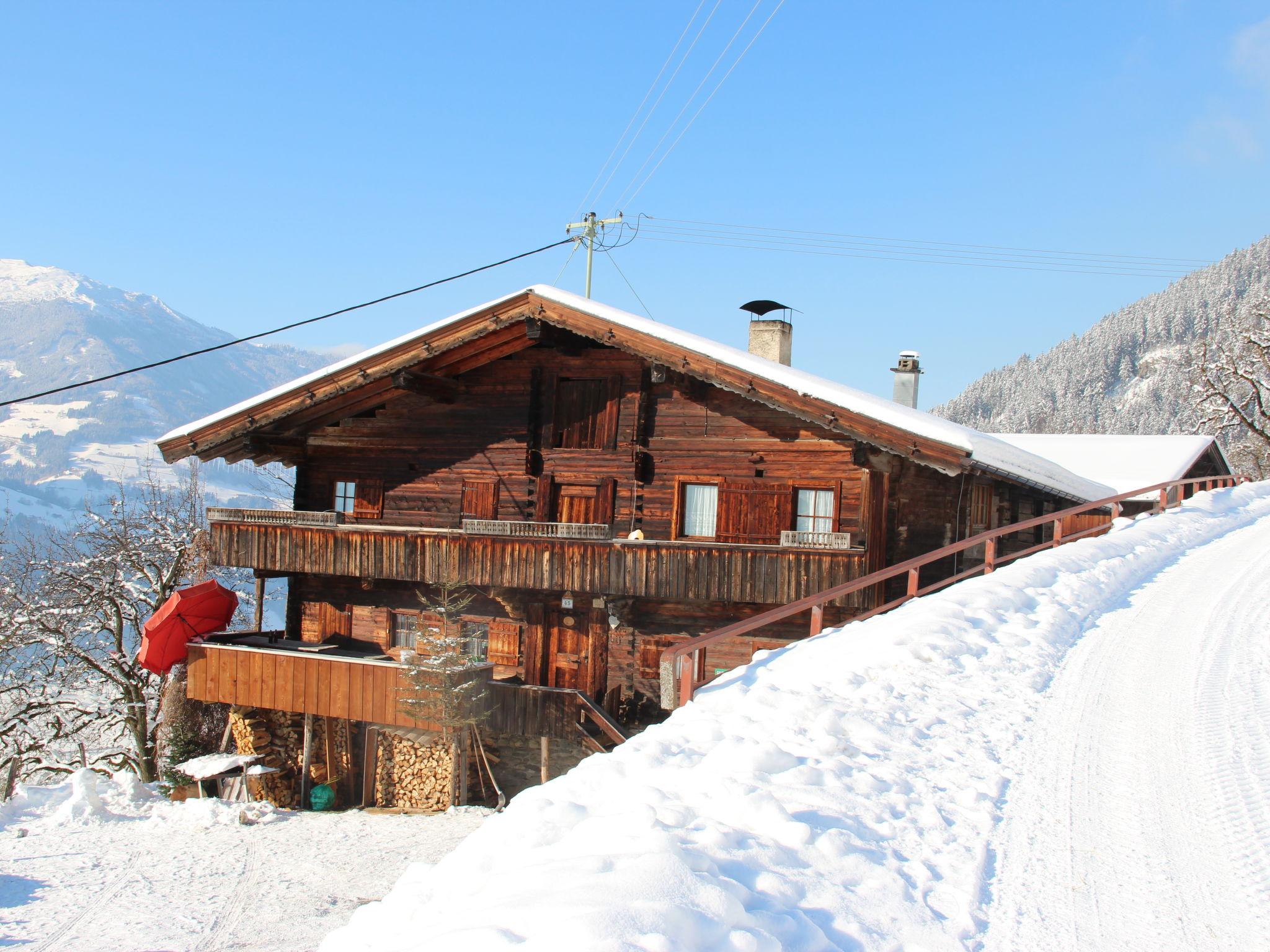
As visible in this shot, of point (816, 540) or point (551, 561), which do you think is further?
point (551, 561)

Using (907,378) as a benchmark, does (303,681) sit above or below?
below

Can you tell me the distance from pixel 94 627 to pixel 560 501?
18.2 metres

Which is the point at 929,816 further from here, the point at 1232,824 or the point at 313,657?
the point at 313,657

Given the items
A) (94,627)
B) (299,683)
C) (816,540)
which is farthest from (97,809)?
(816,540)

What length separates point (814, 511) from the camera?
16.6 meters

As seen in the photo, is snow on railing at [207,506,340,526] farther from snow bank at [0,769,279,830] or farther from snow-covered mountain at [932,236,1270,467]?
snow-covered mountain at [932,236,1270,467]

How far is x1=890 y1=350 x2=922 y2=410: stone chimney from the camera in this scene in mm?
28641

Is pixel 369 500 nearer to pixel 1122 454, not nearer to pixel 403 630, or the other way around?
pixel 403 630

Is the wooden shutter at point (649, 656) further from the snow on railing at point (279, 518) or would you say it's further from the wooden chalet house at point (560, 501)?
the snow on railing at point (279, 518)

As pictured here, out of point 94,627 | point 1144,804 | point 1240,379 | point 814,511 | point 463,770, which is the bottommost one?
point 463,770

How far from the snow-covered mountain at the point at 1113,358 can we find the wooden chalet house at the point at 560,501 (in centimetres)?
13734

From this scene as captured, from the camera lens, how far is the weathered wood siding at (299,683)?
16766 mm

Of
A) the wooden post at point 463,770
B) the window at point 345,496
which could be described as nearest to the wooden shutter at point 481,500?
the window at point 345,496

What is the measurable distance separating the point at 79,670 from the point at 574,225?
19480 mm
